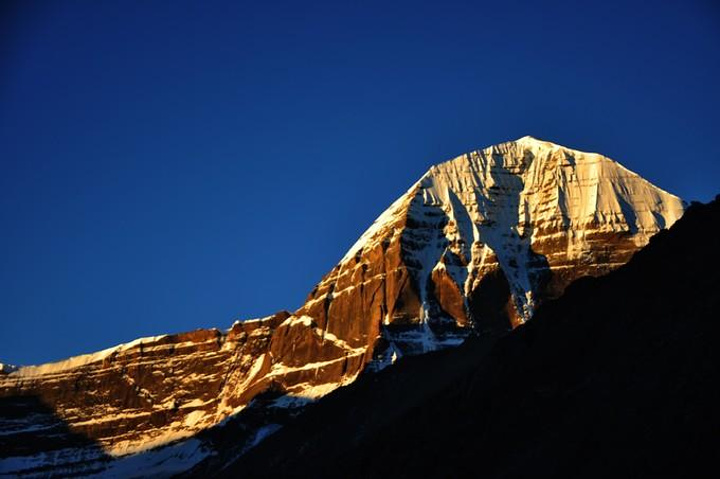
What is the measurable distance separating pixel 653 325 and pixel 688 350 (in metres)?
11.8

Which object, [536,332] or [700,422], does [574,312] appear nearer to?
[536,332]

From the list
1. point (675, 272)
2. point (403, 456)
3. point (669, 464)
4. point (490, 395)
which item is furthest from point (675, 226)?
point (669, 464)

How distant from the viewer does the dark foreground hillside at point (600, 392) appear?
368 ft

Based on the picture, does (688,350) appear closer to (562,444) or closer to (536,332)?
(562,444)

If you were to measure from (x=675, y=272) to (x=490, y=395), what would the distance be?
22.8 meters

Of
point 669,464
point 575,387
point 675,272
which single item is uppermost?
point 675,272

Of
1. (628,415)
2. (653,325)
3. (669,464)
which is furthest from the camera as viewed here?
(653,325)

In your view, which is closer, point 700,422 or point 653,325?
point 700,422

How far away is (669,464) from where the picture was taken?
106 metres

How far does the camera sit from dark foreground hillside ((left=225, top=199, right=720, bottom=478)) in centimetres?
11206

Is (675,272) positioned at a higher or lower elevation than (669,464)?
higher

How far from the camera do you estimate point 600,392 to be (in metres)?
127

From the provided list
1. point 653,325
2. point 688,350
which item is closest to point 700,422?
point 688,350

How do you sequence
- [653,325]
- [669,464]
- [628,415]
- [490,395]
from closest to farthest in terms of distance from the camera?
[669,464] → [628,415] → [653,325] → [490,395]
